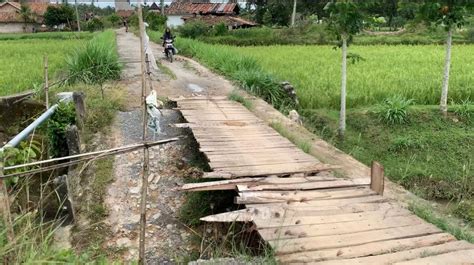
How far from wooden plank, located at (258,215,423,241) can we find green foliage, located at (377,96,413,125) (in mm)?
4640

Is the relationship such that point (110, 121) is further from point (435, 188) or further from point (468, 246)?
point (468, 246)

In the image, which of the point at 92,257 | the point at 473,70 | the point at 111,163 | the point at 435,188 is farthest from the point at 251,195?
the point at 473,70

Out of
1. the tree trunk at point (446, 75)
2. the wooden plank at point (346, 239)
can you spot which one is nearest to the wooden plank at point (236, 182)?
the wooden plank at point (346, 239)

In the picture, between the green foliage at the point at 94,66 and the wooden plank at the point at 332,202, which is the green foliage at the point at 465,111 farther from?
the green foliage at the point at 94,66

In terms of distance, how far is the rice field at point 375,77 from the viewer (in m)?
9.41

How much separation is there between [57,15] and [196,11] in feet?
39.5

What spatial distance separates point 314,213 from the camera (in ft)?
12.5

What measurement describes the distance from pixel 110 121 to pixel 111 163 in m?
1.74

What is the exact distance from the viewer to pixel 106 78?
10.1 metres

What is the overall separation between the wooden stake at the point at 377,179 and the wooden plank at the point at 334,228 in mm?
552

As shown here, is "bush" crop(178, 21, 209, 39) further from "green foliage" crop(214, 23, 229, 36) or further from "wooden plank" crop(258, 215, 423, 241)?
"wooden plank" crop(258, 215, 423, 241)

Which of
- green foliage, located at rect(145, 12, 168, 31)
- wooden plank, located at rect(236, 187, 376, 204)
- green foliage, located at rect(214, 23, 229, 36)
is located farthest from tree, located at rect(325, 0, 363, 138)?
green foliage, located at rect(145, 12, 168, 31)

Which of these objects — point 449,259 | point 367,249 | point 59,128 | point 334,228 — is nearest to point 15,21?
point 59,128

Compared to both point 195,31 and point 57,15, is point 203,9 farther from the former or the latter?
point 195,31
